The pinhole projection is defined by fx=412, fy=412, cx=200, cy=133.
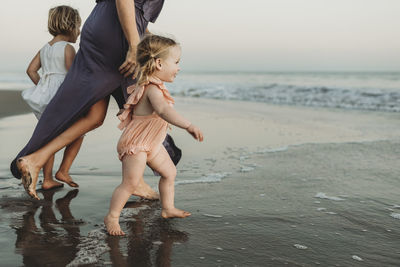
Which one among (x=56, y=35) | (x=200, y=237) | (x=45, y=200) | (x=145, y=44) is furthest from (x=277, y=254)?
(x=56, y=35)

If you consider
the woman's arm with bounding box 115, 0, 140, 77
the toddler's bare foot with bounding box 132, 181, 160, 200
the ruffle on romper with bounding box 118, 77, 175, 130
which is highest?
the woman's arm with bounding box 115, 0, 140, 77

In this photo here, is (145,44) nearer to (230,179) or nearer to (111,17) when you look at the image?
(111,17)

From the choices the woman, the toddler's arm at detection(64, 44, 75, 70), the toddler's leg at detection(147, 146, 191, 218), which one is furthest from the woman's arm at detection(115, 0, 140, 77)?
the toddler's arm at detection(64, 44, 75, 70)

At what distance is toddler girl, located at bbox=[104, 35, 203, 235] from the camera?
2.29m

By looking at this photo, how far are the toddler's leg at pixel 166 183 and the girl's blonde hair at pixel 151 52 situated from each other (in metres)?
0.48

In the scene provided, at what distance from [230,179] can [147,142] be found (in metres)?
1.32

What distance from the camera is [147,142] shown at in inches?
93.3

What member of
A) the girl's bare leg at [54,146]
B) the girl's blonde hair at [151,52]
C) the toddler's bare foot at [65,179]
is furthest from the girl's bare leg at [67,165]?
the girl's blonde hair at [151,52]

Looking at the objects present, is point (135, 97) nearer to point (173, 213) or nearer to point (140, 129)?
point (140, 129)

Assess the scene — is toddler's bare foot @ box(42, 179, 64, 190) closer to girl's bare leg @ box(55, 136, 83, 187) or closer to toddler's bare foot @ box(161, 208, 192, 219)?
girl's bare leg @ box(55, 136, 83, 187)

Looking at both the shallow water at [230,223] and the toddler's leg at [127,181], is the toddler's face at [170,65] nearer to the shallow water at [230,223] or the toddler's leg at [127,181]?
the toddler's leg at [127,181]

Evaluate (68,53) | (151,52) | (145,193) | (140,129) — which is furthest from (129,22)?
(145,193)

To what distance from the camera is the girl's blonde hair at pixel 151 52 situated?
2.33 metres

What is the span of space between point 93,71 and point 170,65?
0.66 metres
